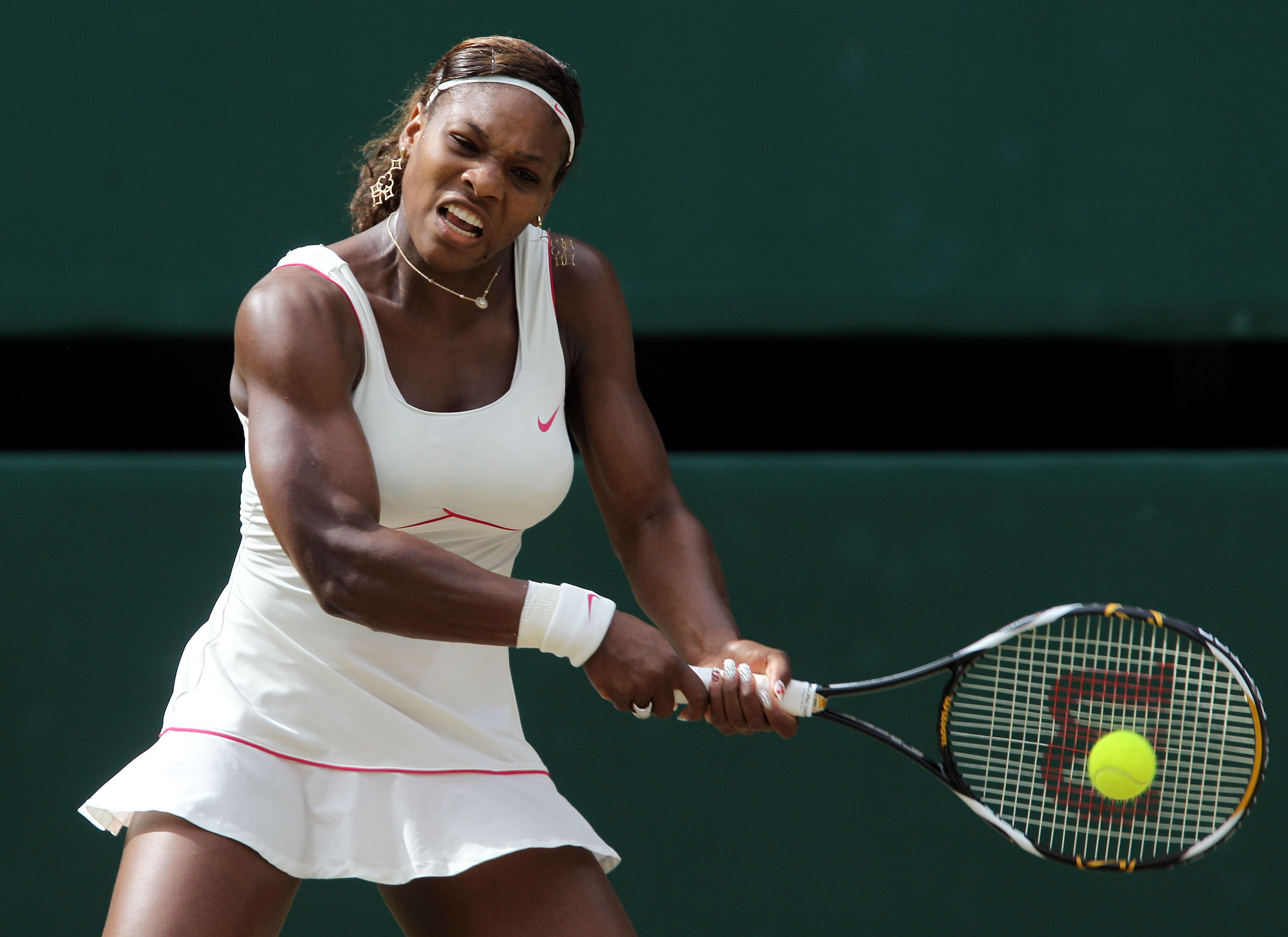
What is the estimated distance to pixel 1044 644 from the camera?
2.18m

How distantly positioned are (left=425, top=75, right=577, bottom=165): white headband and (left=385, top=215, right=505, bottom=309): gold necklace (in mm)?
155

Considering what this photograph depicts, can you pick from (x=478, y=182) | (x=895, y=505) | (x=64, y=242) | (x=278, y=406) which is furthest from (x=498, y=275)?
(x=64, y=242)

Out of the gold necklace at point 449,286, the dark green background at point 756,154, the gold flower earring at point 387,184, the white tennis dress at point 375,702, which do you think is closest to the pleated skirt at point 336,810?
the white tennis dress at point 375,702

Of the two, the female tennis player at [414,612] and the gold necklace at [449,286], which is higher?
the gold necklace at [449,286]

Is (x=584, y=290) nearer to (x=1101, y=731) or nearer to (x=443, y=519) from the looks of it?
(x=443, y=519)

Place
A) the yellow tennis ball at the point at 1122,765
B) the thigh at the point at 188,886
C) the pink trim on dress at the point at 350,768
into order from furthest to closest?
1. the yellow tennis ball at the point at 1122,765
2. the pink trim on dress at the point at 350,768
3. the thigh at the point at 188,886

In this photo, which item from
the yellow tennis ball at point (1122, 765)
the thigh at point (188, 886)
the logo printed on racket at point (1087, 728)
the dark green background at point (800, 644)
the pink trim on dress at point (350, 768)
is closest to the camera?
the thigh at point (188, 886)

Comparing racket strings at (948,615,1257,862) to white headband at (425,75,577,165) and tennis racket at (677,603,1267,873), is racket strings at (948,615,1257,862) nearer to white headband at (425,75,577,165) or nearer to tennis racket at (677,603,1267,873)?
tennis racket at (677,603,1267,873)

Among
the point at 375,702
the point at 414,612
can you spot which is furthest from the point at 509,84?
the point at 375,702

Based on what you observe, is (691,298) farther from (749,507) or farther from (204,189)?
(204,189)

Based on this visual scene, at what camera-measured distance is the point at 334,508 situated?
1331 millimetres

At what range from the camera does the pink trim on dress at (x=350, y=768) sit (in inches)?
56.6

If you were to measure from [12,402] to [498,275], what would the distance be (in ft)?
4.61

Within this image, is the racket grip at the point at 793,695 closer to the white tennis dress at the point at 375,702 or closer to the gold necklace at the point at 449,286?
the white tennis dress at the point at 375,702
